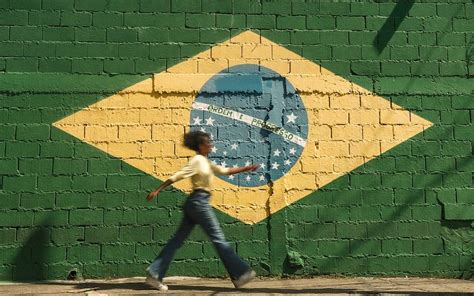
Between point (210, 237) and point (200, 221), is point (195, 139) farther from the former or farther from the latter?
point (210, 237)

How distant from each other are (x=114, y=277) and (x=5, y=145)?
179 cm

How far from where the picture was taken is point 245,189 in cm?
575

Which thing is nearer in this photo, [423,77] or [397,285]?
[397,285]

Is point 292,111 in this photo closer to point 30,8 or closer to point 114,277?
point 114,277

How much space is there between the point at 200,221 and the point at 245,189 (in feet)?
3.46

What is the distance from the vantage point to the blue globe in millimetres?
5809

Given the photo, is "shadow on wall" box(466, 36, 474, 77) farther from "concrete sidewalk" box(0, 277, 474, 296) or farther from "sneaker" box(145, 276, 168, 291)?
"sneaker" box(145, 276, 168, 291)

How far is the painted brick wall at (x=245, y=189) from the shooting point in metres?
5.62

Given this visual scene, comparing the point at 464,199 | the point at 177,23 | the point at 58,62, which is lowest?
the point at 464,199

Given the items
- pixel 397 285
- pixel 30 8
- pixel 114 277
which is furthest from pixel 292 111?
pixel 30 8

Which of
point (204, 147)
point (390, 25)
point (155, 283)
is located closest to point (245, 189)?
point (204, 147)

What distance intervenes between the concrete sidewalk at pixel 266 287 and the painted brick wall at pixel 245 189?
16cm

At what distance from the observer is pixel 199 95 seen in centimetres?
585

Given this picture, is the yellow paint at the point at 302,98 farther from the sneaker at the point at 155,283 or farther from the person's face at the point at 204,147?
the sneaker at the point at 155,283
